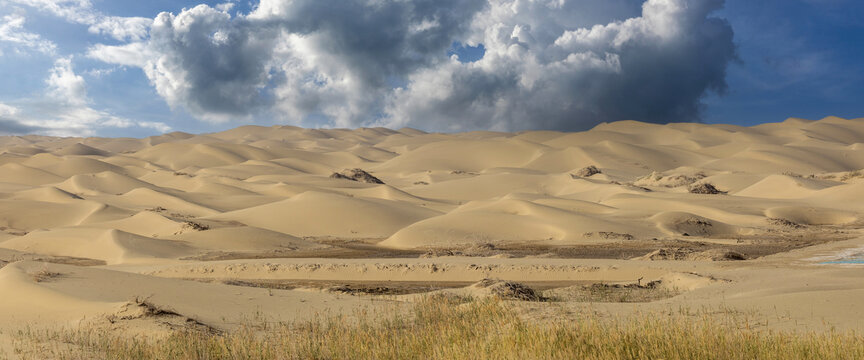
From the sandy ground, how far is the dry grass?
106 centimetres

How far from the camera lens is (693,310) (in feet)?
35.4

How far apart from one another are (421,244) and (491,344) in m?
23.7

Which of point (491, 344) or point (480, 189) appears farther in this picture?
point (480, 189)

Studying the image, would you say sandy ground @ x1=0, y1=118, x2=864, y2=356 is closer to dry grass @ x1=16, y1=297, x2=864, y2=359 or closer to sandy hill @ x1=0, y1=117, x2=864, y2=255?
sandy hill @ x1=0, y1=117, x2=864, y2=255

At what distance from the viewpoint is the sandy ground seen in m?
11.7

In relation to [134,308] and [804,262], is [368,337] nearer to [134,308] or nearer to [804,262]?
[134,308]

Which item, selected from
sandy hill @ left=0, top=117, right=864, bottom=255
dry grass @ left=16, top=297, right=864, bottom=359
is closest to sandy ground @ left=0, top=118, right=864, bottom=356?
sandy hill @ left=0, top=117, right=864, bottom=255

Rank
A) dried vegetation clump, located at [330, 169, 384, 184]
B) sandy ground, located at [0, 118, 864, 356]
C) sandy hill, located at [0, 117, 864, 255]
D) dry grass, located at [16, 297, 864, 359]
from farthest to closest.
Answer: dried vegetation clump, located at [330, 169, 384, 184] → sandy hill, located at [0, 117, 864, 255] → sandy ground, located at [0, 118, 864, 356] → dry grass, located at [16, 297, 864, 359]

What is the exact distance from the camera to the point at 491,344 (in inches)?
275

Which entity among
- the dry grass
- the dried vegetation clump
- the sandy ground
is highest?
the dried vegetation clump

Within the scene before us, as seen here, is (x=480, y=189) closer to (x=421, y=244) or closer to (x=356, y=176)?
(x=356, y=176)

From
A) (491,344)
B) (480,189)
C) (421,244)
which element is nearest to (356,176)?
(480,189)

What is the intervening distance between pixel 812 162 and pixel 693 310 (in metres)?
82.5

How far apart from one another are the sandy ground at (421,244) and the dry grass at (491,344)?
106 cm
